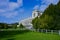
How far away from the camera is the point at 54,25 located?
157 ft

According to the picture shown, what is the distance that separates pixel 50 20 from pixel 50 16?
165 cm

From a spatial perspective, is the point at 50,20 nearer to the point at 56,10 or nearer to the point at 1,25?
the point at 56,10

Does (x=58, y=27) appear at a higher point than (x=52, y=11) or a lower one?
lower

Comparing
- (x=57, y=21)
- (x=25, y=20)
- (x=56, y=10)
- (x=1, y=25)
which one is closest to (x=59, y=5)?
(x=56, y=10)

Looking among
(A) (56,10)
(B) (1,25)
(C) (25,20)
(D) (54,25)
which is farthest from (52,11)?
(C) (25,20)

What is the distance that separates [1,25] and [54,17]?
252ft

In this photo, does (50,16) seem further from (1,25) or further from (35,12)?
(35,12)

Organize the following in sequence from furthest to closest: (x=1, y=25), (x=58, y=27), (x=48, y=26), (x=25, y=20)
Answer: (x=25, y=20)
(x=1, y=25)
(x=48, y=26)
(x=58, y=27)

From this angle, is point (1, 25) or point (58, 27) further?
point (1, 25)

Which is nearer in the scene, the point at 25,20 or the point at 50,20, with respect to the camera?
the point at 50,20

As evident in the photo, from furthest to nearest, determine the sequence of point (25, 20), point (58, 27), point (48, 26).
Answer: point (25, 20)
point (48, 26)
point (58, 27)

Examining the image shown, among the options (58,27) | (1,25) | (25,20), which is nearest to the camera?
(58,27)

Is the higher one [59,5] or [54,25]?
[59,5]

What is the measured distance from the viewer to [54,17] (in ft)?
160
